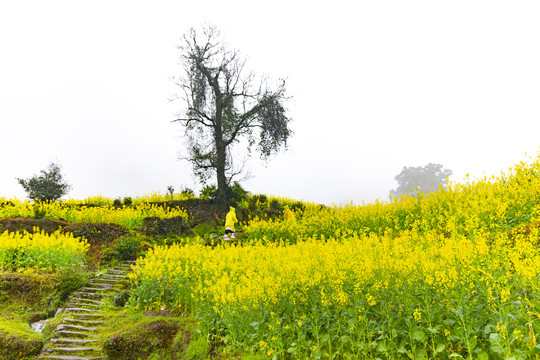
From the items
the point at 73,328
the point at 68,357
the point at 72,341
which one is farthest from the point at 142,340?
the point at 73,328

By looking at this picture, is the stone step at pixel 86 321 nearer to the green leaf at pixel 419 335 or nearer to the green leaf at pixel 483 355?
the green leaf at pixel 419 335

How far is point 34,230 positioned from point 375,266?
1198 cm

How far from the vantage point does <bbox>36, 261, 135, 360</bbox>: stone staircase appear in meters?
6.80

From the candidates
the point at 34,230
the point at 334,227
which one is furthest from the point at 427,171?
the point at 34,230

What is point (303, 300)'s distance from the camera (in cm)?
503

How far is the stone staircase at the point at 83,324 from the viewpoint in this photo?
6.80 m

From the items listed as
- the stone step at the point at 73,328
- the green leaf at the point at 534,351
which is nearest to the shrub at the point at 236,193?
the stone step at the point at 73,328

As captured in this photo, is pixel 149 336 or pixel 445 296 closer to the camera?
pixel 445 296

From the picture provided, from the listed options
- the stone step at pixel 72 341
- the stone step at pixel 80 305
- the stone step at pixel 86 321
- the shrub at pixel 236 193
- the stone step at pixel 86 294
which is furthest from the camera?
the shrub at pixel 236 193

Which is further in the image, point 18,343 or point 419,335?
point 18,343

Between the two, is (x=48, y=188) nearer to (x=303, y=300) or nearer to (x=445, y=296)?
(x=303, y=300)

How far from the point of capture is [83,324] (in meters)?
7.77

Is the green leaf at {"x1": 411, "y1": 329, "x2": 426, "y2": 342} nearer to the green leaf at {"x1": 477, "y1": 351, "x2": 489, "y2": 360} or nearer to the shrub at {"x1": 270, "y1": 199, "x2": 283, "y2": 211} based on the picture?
the green leaf at {"x1": 477, "y1": 351, "x2": 489, "y2": 360}

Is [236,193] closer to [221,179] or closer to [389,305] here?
[221,179]
